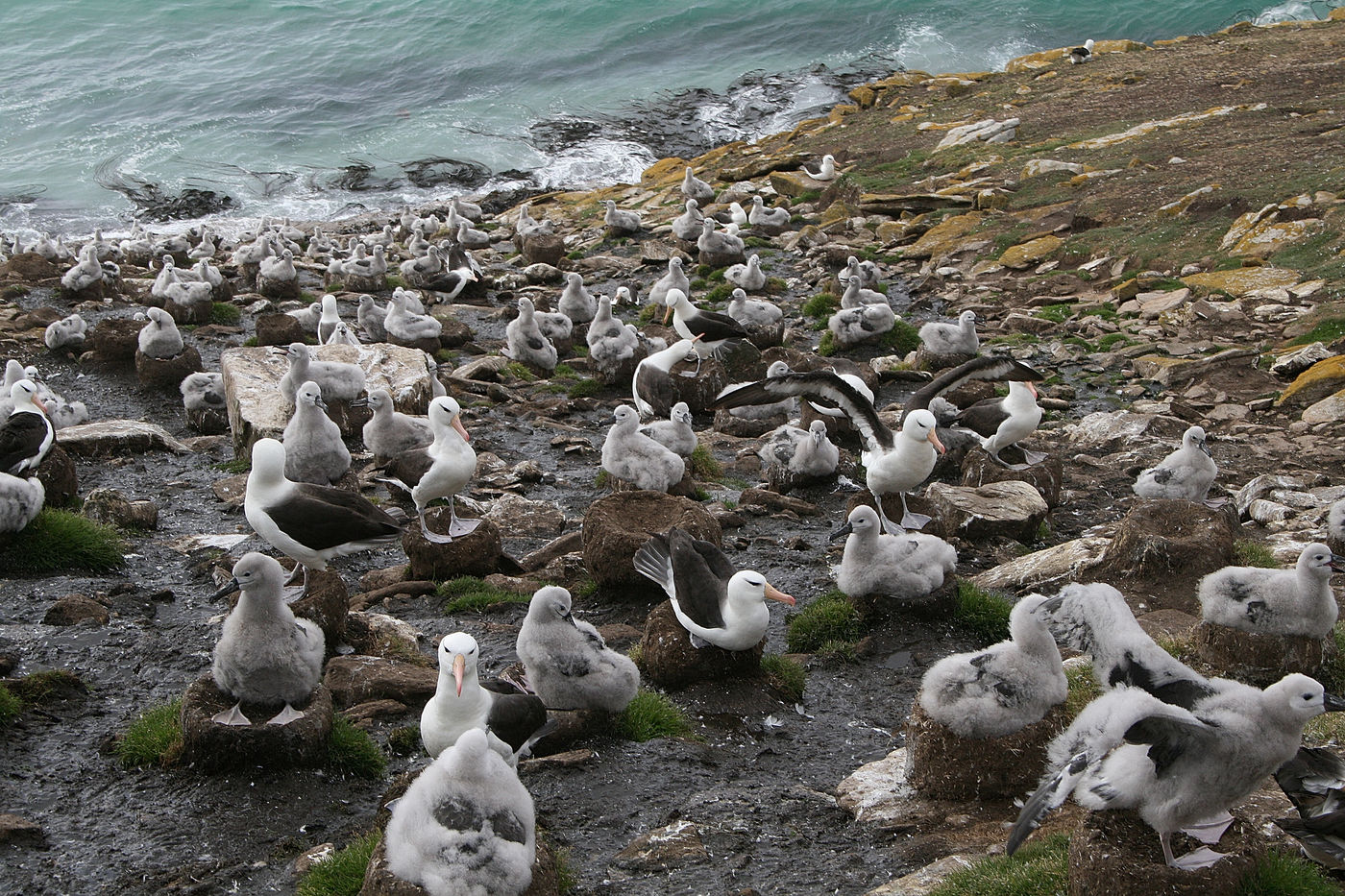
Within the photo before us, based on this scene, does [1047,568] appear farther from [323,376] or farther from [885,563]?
[323,376]

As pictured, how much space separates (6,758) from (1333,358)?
45.6 feet

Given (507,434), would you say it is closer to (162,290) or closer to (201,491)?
(201,491)

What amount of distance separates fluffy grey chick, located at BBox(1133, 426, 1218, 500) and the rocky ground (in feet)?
1.95

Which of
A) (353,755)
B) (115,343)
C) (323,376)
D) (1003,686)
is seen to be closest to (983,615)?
(1003,686)

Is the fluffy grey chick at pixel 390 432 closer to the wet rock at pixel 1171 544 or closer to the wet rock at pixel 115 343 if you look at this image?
the wet rock at pixel 115 343

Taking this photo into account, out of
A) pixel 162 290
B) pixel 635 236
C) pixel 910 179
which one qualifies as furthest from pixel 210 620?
pixel 910 179

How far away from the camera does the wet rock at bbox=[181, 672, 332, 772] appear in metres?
6.14

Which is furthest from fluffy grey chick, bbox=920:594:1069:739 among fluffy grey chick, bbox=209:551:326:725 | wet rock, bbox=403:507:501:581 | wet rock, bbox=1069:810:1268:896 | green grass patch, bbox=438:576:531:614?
wet rock, bbox=403:507:501:581

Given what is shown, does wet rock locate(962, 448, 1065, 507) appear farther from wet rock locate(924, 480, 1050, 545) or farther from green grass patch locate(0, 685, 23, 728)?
green grass patch locate(0, 685, 23, 728)

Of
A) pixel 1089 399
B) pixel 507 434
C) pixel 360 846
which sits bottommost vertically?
pixel 1089 399

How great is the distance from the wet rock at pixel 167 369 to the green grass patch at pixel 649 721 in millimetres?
10670

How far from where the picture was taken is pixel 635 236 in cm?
2562

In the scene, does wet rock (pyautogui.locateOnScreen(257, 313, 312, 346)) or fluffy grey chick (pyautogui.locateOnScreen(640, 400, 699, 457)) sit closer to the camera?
fluffy grey chick (pyautogui.locateOnScreen(640, 400, 699, 457))

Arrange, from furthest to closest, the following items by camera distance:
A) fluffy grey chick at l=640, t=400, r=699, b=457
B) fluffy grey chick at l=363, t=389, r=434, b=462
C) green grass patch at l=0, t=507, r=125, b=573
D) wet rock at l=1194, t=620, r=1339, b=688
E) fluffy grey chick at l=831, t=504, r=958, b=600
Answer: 1. fluffy grey chick at l=640, t=400, r=699, b=457
2. fluffy grey chick at l=363, t=389, r=434, b=462
3. green grass patch at l=0, t=507, r=125, b=573
4. fluffy grey chick at l=831, t=504, r=958, b=600
5. wet rock at l=1194, t=620, r=1339, b=688
